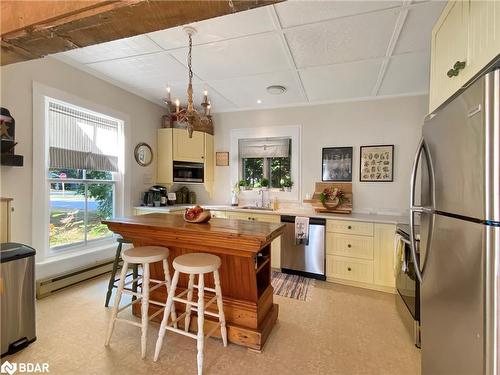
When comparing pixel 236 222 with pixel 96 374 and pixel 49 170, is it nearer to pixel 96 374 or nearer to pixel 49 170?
pixel 96 374

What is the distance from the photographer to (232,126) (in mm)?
4332

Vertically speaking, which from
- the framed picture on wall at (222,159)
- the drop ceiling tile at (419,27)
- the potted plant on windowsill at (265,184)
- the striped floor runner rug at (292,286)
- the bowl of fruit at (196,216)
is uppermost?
the drop ceiling tile at (419,27)

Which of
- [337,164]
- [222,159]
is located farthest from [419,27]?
[222,159]

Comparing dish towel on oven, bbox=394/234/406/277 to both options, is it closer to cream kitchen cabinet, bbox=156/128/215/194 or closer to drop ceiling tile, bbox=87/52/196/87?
drop ceiling tile, bbox=87/52/196/87

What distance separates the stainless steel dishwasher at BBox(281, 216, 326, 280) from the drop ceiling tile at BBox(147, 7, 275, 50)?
2.26m

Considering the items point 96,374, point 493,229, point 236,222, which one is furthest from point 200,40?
point 96,374

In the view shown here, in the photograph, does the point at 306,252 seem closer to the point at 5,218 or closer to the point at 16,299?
the point at 16,299

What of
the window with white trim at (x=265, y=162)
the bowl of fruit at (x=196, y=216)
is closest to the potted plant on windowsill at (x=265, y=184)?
the window with white trim at (x=265, y=162)

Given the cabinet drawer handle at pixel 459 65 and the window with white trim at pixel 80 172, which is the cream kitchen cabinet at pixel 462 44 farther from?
the window with white trim at pixel 80 172

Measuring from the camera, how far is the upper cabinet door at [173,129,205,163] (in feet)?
13.2

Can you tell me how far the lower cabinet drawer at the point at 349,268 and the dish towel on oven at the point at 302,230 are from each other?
1.23 feet

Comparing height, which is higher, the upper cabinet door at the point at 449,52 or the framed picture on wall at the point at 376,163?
the upper cabinet door at the point at 449,52

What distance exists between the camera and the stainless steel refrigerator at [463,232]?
80cm

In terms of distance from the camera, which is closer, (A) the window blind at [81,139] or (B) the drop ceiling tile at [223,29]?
(B) the drop ceiling tile at [223,29]
